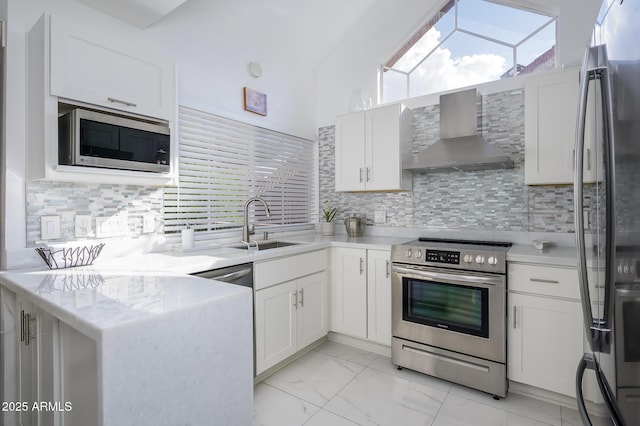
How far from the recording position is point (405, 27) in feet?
10.7

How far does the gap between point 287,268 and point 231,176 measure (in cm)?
97

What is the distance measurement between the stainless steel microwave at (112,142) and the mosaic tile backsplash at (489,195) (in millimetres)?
2114

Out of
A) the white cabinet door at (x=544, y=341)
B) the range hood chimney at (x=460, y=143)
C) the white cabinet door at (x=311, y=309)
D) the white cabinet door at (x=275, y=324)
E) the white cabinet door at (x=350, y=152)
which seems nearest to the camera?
the white cabinet door at (x=544, y=341)

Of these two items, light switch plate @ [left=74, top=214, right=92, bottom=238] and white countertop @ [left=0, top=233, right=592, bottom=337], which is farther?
light switch plate @ [left=74, top=214, right=92, bottom=238]

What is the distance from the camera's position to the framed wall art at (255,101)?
294cm

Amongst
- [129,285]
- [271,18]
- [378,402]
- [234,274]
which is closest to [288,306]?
[234,274]

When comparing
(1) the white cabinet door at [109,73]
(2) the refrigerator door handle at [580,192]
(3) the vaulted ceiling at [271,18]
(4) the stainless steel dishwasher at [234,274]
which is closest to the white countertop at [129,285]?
(4) the stainless steel dishwasher at [234,274]

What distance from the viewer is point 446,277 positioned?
233 cm

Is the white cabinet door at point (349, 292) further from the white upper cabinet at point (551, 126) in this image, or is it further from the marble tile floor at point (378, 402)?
the white upper cabinet at point (551, 126)

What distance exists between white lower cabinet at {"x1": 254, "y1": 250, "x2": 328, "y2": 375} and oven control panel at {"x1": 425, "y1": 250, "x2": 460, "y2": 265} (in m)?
0.92

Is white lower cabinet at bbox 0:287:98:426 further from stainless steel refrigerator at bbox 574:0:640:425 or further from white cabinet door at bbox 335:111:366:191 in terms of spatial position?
white cabinet door at bbox 335:111:366:191

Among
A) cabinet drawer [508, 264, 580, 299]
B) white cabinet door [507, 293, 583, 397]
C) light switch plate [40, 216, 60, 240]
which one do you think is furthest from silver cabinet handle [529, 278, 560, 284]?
light switch plate [40, 216, 60, 240]

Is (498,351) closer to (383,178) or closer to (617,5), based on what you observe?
(383,178)

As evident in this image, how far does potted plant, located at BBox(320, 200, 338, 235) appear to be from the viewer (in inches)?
139
